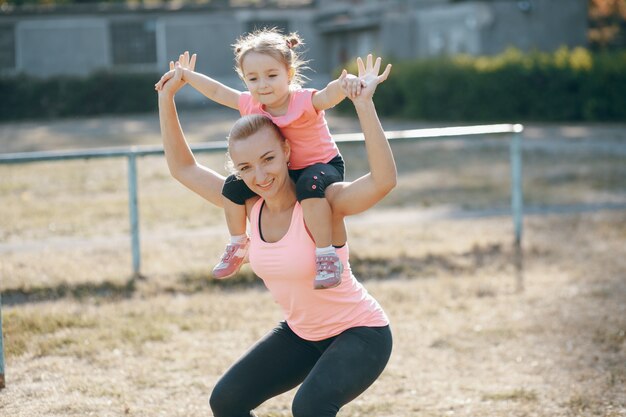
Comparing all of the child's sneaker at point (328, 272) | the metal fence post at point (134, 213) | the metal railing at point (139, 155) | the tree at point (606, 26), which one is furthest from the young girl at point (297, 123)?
the tree at point (606, 26)

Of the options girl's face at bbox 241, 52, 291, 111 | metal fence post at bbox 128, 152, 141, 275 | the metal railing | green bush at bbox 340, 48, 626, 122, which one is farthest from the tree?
girl's face at bbox 241, 52, 291, 111

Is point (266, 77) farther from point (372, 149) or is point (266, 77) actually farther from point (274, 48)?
point (372, 149)

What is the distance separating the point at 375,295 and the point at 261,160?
4721mm

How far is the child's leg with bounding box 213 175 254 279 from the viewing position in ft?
13.1

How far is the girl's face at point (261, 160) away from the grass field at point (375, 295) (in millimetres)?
2028

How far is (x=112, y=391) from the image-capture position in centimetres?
561

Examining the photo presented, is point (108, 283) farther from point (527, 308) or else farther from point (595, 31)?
point (595, 31)

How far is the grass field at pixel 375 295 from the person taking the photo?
18.4 ft

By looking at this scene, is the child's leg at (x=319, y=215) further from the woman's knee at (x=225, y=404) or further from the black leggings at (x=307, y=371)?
the woman's knee at (x=225, y=404)

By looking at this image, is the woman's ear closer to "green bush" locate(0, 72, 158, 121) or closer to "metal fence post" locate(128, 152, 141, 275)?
"metal fence post" locate(128, 152, 141, 275)

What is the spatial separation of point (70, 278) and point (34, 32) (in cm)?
3181

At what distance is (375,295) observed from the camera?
27.0 ft

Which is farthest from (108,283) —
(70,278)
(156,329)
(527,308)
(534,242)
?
(534,242)

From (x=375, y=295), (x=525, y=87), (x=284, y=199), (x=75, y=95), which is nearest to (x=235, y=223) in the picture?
(x=284, y=199)
